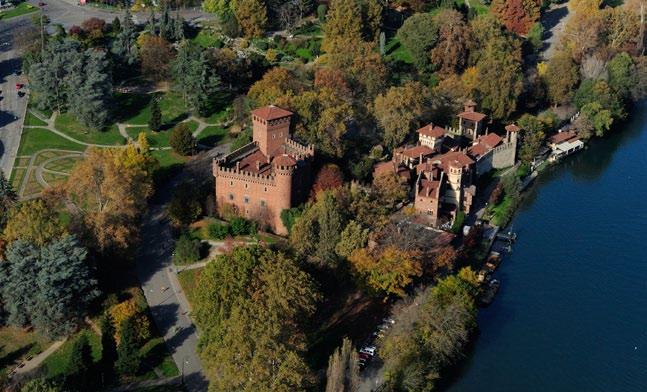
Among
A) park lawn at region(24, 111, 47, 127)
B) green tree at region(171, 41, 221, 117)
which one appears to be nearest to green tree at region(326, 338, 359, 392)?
green tree at region(171, 41, 221, 117)

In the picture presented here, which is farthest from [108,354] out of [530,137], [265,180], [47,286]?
[530,137]

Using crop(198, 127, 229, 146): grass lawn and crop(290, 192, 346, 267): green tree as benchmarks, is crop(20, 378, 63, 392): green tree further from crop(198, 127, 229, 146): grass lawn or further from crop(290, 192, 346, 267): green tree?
crop(198, 127, 229, 146): grass lawn

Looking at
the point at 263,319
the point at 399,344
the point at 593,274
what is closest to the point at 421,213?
the point at 593,274

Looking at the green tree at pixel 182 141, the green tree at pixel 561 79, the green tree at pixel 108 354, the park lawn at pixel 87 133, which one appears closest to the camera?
the green tree at pixel 108 354

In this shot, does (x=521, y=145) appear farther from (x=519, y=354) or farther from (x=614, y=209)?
(x=519, y=354)

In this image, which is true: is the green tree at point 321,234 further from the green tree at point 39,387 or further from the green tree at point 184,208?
the green tree at point 39,387

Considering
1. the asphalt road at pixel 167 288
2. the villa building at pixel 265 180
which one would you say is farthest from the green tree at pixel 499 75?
the asphalt road at pixel 167 288
